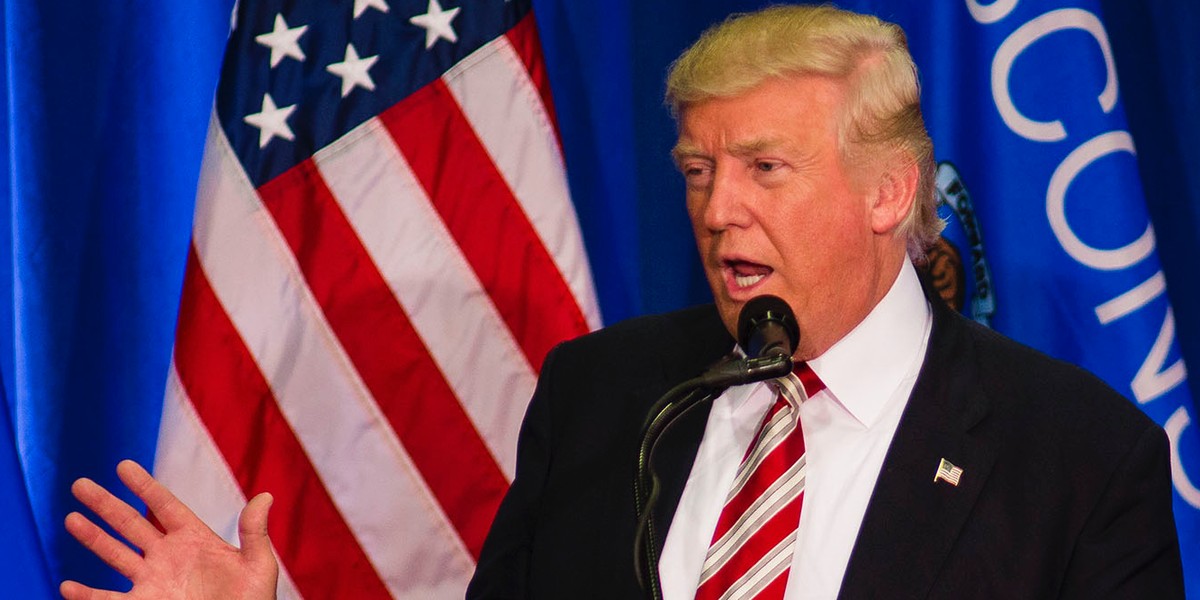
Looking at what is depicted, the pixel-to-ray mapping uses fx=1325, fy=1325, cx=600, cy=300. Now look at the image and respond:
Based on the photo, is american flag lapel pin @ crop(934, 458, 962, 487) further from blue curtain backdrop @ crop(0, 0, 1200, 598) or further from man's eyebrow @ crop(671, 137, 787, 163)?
blue curtain backdrop @ crop(0, 0, 1200, 598)

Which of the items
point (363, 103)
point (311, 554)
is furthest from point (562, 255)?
point (311, 554)

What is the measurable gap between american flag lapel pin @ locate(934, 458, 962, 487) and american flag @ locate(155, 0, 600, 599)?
2.63ft

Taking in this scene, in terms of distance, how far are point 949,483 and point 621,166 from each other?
1255 millimetres

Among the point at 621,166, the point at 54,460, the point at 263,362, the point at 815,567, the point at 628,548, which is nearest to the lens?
the point at 815,567

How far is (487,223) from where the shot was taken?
86.4 inches

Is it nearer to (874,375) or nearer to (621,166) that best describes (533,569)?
(874,375)

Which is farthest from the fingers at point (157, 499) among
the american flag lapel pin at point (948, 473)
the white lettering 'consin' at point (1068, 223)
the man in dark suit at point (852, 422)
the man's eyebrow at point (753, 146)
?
the white lettering 'consin' at point (1068, 223)

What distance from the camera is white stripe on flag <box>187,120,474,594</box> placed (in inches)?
83.3

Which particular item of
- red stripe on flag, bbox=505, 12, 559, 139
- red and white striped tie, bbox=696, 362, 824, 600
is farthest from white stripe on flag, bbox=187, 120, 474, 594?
red and white striped tie, bbox=696, 362, 824, 600

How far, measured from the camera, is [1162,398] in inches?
85.0

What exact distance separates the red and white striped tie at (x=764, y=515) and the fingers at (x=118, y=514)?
0.64 metres

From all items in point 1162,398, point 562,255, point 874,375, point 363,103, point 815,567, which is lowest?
point 1162,398

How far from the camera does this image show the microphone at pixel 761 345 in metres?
1.29

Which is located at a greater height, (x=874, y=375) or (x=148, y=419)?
(x=148, y=419)
